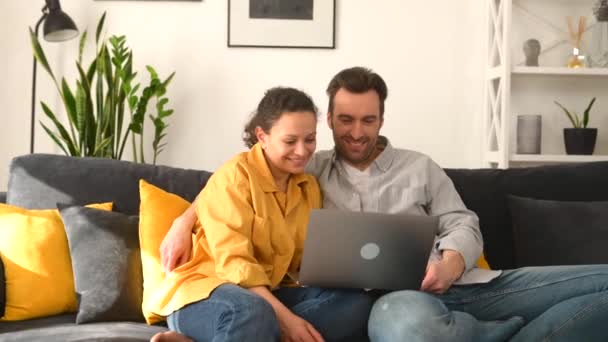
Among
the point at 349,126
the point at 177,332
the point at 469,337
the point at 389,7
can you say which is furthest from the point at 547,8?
Answer: the point at 177,332

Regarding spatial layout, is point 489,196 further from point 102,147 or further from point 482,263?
point 102,147

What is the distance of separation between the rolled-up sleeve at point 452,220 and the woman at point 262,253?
300 millimetres

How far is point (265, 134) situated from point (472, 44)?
5.41 ft

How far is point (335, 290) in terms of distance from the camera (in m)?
1.95

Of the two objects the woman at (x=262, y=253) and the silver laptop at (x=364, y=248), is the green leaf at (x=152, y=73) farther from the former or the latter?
the silver laptop at (x=364, y=248)

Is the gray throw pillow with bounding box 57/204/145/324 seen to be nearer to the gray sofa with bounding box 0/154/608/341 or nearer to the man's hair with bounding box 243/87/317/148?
the gray sofa with bounding box 0/154/608/341

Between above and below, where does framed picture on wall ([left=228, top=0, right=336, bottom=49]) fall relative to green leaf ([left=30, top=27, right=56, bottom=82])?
above

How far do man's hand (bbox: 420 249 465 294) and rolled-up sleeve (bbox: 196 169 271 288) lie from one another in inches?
16.0

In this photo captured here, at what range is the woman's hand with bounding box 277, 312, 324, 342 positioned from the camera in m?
1.84

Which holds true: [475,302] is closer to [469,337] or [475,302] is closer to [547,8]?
[469,337]

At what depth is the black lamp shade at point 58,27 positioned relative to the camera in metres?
3.08

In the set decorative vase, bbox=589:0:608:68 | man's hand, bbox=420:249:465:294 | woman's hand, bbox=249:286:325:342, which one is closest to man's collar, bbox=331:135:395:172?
man's hand, bbox=420:249:465:294

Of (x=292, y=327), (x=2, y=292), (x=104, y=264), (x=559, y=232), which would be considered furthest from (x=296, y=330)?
(x=559, y=232)

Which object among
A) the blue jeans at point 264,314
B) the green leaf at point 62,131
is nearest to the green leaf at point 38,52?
the green leaf at point 62,131
